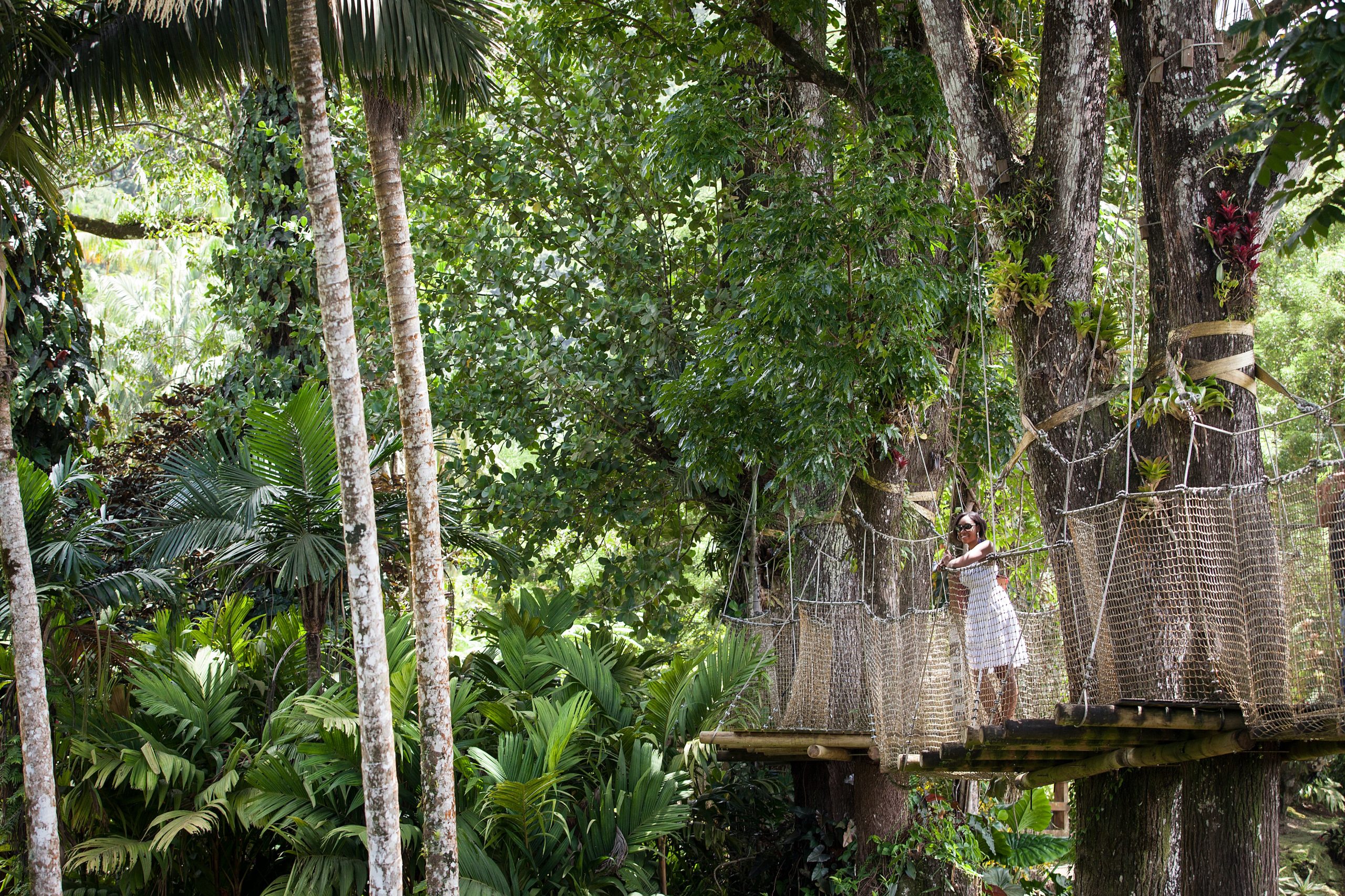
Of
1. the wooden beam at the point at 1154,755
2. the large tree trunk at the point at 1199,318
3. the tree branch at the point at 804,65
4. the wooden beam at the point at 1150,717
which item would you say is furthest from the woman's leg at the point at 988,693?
the tree branch at the point at 804,65

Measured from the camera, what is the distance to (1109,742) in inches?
205

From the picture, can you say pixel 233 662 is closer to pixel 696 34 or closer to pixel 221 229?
pixel 696 34

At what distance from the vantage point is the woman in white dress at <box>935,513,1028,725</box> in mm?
6012

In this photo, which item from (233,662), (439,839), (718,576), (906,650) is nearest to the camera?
(439,839)

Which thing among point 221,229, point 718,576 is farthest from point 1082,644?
point 221,229

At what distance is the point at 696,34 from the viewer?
8.60m

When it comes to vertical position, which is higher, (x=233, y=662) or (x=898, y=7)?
(x=898, y=7)

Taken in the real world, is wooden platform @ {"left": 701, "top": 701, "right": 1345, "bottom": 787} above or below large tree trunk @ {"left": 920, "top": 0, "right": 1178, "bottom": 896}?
below

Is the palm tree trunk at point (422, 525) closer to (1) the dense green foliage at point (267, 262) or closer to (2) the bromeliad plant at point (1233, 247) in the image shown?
(2) the bromeliad plant at point (1233, 247)

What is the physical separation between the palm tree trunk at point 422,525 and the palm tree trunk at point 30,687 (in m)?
2.29

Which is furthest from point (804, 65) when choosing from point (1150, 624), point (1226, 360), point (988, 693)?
point (1150, 624)

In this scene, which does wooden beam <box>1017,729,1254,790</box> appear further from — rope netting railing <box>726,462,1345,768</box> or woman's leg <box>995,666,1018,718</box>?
woman's leg <box>995,666,1018,718</box>

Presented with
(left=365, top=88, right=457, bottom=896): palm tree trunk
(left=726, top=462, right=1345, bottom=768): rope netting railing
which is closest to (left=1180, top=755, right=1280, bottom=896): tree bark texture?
(left=726, top=462, right=1345, bottom=768): rope netting railing

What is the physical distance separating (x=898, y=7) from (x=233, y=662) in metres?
7.10
